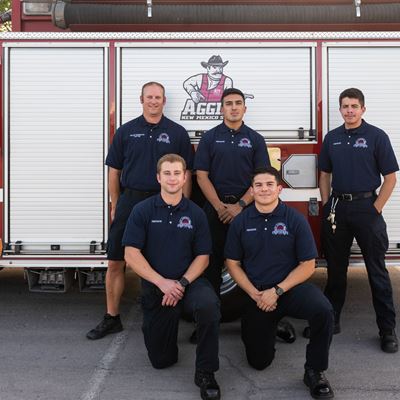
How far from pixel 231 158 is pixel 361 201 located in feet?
3.59

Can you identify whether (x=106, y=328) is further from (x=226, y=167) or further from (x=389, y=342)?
(x=389, y=342)

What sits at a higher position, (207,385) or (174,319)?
(174,319)

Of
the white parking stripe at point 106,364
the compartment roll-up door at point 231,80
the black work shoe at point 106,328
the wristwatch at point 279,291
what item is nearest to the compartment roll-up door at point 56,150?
the compartment roll-up door at point 231,80

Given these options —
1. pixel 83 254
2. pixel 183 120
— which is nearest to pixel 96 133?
pixel 183 120

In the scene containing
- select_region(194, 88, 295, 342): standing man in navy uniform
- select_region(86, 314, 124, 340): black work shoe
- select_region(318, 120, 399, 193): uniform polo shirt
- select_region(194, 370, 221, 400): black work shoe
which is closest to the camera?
select_region(194, 370, 221, 400): black work shoe

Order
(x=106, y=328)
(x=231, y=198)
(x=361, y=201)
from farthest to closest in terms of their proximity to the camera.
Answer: (x=106, y=328)
(x=231, y=198)
(x=361, y=201)

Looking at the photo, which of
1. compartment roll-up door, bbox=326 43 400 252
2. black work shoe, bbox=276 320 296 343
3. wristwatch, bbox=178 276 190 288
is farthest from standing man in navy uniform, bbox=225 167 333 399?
compartment roll-up door, bbox=326 43 400 252

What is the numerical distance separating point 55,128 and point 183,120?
3.82ft

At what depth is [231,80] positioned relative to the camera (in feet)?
16.1

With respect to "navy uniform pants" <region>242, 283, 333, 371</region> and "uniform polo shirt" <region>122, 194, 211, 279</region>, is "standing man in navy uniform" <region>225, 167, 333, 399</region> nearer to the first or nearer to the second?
"navy uniform pants" <region>242, 283, 333, 371</region>

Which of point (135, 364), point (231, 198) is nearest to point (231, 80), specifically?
point (231, 198)

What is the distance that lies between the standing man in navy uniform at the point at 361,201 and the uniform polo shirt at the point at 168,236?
1.20 meters

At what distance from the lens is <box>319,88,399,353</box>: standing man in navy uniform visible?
4.33 meters

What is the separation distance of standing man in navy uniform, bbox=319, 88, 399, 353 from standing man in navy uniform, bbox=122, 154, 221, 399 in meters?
1.20
